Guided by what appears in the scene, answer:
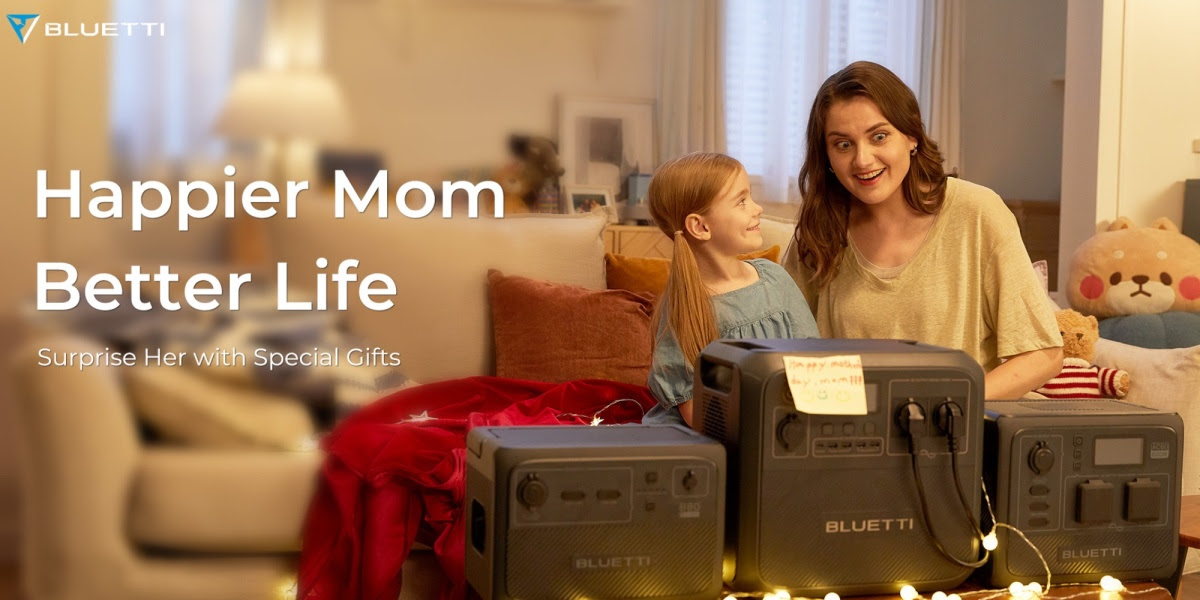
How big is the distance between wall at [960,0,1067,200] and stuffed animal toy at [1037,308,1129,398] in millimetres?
2189

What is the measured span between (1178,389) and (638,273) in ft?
3.66

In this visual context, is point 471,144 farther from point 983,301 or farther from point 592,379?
point 983,301

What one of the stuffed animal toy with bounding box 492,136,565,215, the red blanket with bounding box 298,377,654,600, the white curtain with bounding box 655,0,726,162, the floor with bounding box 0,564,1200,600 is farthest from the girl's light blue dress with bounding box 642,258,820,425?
the white curtain with bounding box 655,0,726,162

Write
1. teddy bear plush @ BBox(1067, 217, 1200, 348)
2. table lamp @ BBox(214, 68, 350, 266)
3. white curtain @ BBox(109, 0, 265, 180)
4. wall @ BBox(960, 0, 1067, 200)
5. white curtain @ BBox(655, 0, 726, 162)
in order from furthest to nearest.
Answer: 1. wall @ BBox(960, 0, 1067, 200)
2. white curtain @ BBox(655, 0, 726, 162)
3. table lamp @ BBox(214, 68, 350, 266)
4. white curtain @ BBox(109, 0, 265, 180)
5. teddy bear plush @ BBox(1067, 217, 1200, 348)

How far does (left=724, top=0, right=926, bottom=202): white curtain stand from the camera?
4.14 meters

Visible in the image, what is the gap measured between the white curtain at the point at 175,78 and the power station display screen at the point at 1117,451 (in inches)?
101

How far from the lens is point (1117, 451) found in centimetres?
116

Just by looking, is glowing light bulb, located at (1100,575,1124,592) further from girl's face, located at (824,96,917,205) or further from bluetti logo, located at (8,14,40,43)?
bluetti logo, located at (8,14,40,43)

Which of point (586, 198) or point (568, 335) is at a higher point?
point (586, 198)

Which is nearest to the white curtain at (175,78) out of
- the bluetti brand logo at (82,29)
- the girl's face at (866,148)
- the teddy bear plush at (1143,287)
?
the bluetti brand logo at (82,29)

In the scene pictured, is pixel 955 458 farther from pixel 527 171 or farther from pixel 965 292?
pixel 527 171

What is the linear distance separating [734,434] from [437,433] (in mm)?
884

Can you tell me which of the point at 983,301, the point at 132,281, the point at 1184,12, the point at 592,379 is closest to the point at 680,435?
the point at 983,301

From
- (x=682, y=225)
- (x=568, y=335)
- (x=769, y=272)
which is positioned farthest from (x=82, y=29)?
(x=769, y=272)
